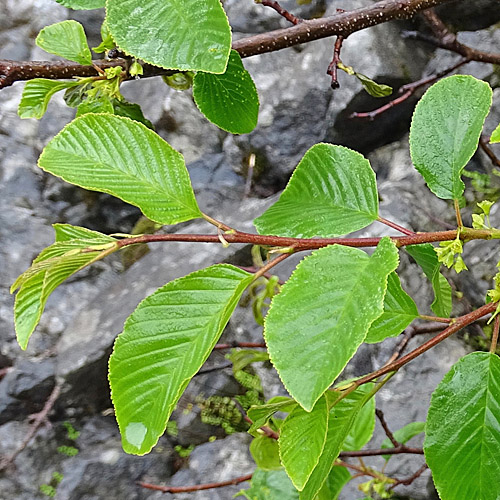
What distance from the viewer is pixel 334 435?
388 millimetres

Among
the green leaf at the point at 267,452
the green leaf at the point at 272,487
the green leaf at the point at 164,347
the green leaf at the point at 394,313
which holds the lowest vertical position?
the green leaf at the point at 272,487

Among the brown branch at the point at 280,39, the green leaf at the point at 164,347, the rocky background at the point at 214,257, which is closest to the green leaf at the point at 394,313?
the green leaf at the point at 164,347

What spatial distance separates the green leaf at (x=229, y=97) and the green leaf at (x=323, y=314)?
254 millimetres

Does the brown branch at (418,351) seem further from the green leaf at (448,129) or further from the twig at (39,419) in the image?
the twig at (39,419)

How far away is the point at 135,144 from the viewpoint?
0.36 m

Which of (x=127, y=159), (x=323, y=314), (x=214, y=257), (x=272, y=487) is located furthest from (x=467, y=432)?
(x=214, y=257)

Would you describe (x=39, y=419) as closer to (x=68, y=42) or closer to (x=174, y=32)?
(x=68, y=42)

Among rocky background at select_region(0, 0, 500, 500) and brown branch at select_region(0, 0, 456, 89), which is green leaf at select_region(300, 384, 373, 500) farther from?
rocky background at select_region(0, 0, 500, 500)

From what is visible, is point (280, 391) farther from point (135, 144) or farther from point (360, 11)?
point (135, 144)

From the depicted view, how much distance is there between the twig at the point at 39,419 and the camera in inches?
75.9

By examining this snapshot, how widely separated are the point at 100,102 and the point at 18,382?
71.4 inches

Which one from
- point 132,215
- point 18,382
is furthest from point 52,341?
point 132,215

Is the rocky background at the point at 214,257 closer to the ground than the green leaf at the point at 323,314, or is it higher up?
closer to the ground

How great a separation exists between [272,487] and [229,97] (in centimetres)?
65
